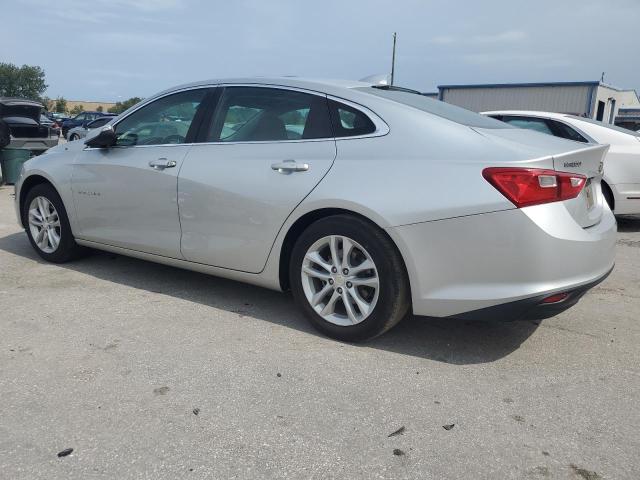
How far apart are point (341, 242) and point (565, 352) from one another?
1.48 m

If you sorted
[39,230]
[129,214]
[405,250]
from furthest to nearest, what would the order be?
[39,230] → [129,214] → [405,250]

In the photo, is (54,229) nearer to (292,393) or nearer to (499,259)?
(292,393)

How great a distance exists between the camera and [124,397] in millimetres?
2775

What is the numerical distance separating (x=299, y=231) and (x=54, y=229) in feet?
8.76

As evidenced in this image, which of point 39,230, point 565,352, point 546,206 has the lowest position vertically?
point 565,352

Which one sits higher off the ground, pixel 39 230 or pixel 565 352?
pixel 39 230

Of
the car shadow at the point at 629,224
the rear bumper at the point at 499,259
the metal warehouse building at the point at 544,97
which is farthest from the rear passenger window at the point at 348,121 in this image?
the metal warehouse building at the point at 544,97

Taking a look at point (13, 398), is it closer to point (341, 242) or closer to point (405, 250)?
point (341, 242)

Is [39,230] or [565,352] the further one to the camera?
[39,230]

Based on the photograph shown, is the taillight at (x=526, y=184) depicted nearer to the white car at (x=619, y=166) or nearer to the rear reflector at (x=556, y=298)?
the rear reflector at (x=556, y=298)

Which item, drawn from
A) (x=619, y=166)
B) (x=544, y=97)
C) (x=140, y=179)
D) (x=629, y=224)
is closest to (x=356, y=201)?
(x=140, y=179)

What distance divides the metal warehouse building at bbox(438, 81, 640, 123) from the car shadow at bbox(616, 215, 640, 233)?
A: 18674 millimetres

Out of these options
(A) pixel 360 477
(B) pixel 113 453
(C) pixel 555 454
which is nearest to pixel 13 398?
(B) pixel 113 453

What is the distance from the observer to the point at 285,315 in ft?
12.9
